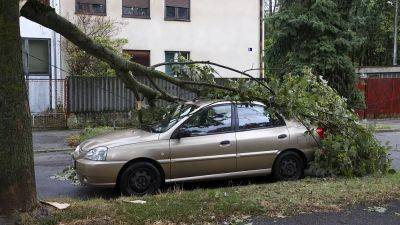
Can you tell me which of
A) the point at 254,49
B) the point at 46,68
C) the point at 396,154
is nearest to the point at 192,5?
the point at 254,49

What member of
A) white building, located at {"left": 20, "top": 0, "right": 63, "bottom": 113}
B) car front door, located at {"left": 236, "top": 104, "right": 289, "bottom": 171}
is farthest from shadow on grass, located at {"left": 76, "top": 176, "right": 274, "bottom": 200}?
white building, located at {"left": 20, "top": 0, "right": 63, "bottom": 113}

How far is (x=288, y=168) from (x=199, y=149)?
68.5 inches

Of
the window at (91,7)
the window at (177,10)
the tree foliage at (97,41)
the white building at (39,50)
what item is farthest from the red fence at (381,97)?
the white building at (39,50)

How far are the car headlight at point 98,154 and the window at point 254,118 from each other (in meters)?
2.33

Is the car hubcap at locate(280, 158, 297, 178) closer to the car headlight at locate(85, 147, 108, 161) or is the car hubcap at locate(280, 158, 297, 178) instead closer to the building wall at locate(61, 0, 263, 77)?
the car headlight at locate(85, 147, 108, 161)

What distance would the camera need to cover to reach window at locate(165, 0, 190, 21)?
24438 millimetres

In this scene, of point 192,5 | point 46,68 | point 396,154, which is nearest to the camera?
point 396,154

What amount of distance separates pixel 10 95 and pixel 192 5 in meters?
19.6

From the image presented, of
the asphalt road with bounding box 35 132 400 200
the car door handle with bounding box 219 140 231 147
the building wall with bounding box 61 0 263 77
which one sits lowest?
the asphalt road with bounding box 35 132 400 200

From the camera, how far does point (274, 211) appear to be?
645cm

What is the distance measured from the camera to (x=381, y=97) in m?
25.5

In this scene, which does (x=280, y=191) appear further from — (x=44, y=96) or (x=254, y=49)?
(x=254, y=49)

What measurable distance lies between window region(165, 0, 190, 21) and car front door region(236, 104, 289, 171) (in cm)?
1566

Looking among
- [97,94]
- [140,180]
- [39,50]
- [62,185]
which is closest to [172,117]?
[140,180]
